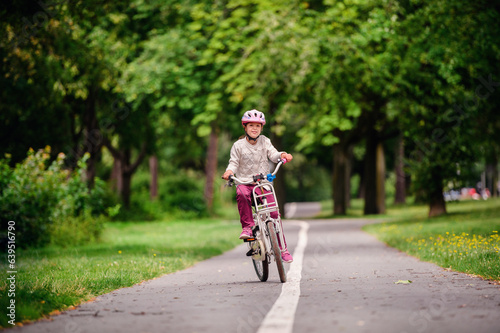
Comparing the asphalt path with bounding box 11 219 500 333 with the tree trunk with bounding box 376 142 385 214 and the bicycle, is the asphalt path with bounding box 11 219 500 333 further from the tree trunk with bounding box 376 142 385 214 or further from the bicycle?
the tree trunk with bounding box 376 142 385 214

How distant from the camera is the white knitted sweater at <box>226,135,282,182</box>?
931 centimetres

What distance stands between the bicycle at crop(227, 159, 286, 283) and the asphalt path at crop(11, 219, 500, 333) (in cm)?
35

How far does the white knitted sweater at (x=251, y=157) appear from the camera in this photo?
9312 millimetres

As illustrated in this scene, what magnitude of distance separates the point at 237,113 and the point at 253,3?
5.39 meters

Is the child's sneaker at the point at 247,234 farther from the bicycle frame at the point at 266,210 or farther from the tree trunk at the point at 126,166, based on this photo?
the tree trunk at the point at 126,166

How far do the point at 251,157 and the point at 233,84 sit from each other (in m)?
18.6

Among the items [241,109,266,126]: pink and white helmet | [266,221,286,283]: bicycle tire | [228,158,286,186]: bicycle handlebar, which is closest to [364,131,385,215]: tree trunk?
[241,109,266,126]: pink and white helmet

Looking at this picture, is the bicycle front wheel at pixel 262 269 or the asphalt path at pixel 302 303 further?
the bicycle front wheel at pixel 262 269

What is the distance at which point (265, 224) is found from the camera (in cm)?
920

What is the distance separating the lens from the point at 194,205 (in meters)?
38.1

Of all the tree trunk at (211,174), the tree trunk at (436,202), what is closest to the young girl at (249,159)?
→ the tree trunk at (436,202)

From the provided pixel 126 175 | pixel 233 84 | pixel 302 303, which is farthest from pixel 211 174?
pixel 302 303

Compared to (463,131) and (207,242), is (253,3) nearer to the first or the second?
(463,131)

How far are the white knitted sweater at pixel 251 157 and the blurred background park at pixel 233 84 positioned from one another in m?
6.45
